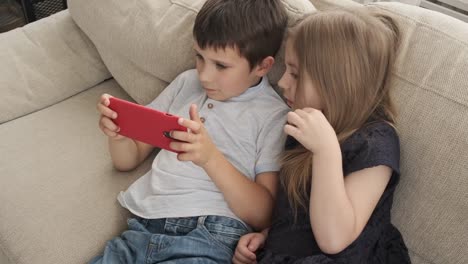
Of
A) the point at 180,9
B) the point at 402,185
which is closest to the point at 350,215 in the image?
the point at 402,185

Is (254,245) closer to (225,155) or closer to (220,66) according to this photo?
(225,155)

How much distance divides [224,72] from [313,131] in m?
0.35

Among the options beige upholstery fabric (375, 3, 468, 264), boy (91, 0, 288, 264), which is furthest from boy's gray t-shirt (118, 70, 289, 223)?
beige upholstery fabric (375, 3, 468, 264)

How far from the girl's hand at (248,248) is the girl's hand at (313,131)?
292 mm

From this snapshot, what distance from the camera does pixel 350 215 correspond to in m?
0.85

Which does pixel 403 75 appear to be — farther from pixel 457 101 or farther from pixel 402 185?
pixel 402 185

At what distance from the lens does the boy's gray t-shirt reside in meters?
1.07

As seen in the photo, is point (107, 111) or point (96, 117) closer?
point (107, 111)

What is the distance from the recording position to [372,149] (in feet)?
2.90

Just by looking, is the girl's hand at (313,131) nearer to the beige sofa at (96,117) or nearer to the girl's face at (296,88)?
the girl's face at (296,88)

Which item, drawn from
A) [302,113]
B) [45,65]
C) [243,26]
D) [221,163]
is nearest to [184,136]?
[221,163]

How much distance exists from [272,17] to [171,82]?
42 centimetres

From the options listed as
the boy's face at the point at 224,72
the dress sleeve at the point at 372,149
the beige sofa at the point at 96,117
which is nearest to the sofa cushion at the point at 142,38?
the beige sofa at the point at 96,117

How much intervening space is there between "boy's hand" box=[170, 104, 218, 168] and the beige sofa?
14.8 inches
